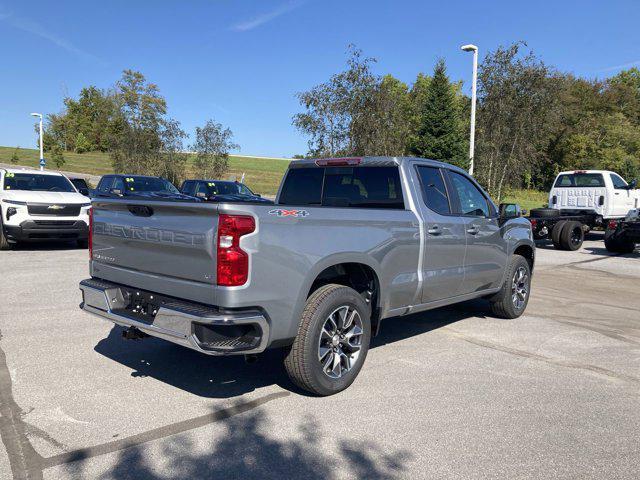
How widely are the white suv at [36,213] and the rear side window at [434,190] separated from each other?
7948mm

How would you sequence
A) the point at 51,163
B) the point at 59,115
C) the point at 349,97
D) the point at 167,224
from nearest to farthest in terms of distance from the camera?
the point at 167,224
the point at 349,97
the point at 51,163
the point at 59,115

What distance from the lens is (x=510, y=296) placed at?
6703mm

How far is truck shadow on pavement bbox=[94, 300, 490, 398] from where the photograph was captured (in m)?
4.30

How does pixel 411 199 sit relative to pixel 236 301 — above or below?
above

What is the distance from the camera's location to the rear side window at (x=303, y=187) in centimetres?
562

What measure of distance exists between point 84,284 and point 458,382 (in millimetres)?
3238

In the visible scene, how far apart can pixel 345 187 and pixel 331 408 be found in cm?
230

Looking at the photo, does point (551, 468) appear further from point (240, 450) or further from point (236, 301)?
point (236, 301)

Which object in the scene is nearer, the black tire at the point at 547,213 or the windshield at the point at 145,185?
the black tire at the point at 547,213

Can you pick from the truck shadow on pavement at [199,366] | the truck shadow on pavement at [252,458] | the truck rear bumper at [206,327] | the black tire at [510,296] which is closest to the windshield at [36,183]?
the truck shadow on pavement at [199,366]

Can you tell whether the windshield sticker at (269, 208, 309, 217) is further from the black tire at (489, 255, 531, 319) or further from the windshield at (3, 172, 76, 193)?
the windshield at (3, 172, 76, 193)

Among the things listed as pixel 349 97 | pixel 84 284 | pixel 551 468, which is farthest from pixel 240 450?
pixel 349 97

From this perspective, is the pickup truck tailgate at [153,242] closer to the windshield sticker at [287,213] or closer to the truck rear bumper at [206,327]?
the truck rear bumper at [206,327]

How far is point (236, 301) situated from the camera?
Answer: 344 cm
